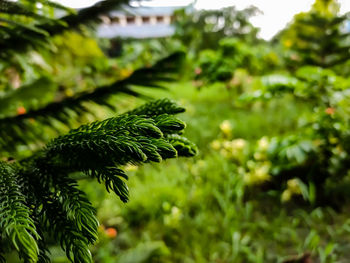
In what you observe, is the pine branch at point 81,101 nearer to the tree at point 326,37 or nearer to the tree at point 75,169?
the tree at point 75,169

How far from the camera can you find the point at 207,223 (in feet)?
6.25

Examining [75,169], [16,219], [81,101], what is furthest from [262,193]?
[16,219]

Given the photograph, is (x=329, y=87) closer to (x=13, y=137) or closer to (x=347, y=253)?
(x=347, y=253)

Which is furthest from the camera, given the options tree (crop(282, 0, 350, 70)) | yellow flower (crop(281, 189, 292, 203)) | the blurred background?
tree (crop(282, 0, 350, 70))

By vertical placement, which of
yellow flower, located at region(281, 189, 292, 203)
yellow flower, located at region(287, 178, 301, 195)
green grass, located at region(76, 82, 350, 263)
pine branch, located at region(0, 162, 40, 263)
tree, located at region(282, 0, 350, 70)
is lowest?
green grass, located at region(76, 82, 350, 263)

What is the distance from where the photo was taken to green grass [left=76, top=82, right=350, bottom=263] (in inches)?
62.6

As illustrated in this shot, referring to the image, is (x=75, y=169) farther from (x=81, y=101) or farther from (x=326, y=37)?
(x=326, y=37)

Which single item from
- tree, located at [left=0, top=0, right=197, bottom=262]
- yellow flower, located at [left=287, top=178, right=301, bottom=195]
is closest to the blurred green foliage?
yellow flower, located at [left=287, top=178, right=301, bottom=195]

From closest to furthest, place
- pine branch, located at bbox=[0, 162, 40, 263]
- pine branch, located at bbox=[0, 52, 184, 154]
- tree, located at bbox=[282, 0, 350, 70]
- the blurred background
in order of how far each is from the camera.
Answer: pine branch, located at bbox=[0, 162, 40, 263] → pine branch, located at bbox=[0, 52, 184, 154] → the blurred background → tree, located at bbox=[282, 0, 350, 70]

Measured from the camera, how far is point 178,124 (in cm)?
35

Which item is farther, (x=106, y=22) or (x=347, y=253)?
(x=347, y=253)

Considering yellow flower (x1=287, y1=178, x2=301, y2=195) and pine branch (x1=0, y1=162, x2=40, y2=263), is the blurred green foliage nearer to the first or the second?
yellow flower (x1=287, y1=178, x2=301, y2=195)

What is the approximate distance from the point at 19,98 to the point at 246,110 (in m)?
3.96

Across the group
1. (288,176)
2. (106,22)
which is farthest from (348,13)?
(106,22)
